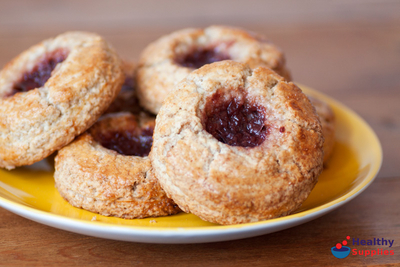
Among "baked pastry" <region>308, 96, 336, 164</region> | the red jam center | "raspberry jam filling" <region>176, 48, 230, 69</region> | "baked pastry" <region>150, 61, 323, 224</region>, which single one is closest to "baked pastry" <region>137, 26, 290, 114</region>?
"raspberry jam filling" <region>176, 48, 230, 69</region>

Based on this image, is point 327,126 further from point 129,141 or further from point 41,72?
point 41,72

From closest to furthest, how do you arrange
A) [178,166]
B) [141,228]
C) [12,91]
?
[141,228] → [178,166] → [12,91]

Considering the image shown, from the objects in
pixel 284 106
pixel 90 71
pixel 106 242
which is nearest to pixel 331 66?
pixel 284 106

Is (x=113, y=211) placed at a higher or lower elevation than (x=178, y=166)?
lower

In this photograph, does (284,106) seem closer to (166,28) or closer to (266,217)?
(266,217)

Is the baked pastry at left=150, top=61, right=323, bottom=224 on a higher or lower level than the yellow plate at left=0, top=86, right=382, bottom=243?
higher

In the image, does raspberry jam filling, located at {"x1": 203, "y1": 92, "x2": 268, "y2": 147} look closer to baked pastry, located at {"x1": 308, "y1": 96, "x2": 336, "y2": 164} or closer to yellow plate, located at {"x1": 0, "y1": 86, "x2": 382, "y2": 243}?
yellow plate, located at {"x1": 0, "y1": 86, "x2": 382, "y2": 243}

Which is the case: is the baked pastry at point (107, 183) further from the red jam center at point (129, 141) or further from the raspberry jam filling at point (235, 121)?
the raspberry jam filling at point (235, 121)

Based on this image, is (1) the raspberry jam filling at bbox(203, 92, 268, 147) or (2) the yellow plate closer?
(2) the yellow plate
